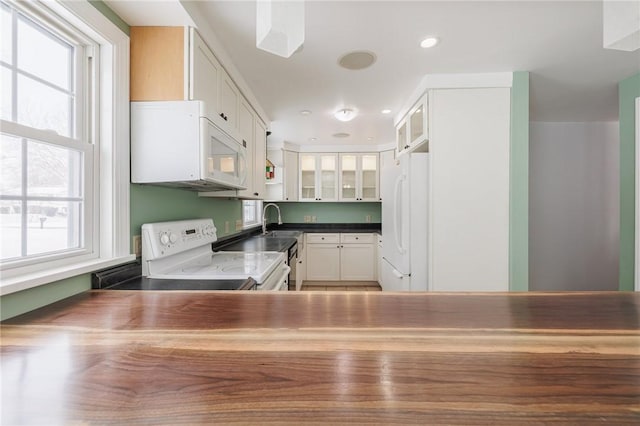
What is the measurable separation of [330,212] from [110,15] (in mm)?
3948

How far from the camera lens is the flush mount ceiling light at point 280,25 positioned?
784mm

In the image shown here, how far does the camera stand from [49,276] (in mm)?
894

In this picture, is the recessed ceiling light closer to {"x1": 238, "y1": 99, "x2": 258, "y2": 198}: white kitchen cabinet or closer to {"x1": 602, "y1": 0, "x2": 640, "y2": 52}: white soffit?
{"x1": 602, "y1": 0, "x2": 640, "y2": 52}: white soffit

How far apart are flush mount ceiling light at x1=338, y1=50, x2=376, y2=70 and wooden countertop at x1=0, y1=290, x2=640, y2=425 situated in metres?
1.74

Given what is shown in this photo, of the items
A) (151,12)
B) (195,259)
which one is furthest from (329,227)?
(151,12)

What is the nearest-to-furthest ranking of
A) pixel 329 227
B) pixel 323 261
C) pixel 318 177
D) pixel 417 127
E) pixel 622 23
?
pixel 622 23 < pixel 417 127 < pixel 323 261 < pixel 318 177 < pixel 329 227

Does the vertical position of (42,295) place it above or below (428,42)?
below

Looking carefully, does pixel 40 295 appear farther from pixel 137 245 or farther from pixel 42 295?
pixel 137 245

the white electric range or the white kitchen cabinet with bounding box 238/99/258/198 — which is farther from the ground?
the white kitchen cabinet with bounding box 238/99/258/198

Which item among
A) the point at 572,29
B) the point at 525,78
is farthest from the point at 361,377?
the point at 525,78

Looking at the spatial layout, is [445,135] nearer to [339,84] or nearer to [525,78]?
[525,78]

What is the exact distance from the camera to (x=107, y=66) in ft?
3.96

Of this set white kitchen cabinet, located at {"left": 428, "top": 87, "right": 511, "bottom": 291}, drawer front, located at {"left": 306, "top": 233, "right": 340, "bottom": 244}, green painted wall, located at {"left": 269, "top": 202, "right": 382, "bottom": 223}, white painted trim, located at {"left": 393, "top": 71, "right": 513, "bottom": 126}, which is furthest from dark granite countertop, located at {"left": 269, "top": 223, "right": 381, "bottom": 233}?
white painted trim, located at {"left": 393, "top": 71, "right": 513, "bottom": 126}

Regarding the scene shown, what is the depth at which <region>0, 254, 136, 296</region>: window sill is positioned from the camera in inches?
31.1
